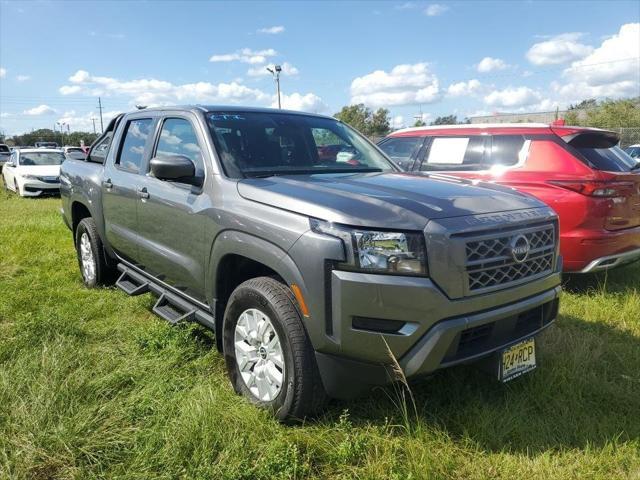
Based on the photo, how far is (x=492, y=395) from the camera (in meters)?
3.09

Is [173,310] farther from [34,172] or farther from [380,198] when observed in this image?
[34,172]

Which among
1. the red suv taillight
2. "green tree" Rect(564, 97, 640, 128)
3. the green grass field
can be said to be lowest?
the green grass field

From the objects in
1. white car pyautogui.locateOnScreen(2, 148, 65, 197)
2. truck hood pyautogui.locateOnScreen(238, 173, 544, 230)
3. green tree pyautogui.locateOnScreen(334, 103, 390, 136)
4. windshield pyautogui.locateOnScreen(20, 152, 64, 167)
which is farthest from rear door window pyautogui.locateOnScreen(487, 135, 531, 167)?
green tree pyautogui.locateOnScreen(334, 103, 390, 136)

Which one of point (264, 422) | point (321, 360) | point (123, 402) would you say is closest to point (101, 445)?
point (123, 402)

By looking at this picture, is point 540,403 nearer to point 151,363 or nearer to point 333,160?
point 333,160

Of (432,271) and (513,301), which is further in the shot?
(513,301)

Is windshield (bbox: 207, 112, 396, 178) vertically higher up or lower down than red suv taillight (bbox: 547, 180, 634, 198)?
higher up

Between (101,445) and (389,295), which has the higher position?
(389,295)

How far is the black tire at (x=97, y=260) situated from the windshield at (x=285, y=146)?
2314 mm

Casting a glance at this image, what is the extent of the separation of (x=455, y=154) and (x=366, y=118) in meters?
58.1

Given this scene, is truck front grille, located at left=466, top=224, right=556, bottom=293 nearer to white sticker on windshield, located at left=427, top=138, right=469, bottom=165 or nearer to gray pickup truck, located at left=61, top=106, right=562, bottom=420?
gray pickup truck, located at left=61, top=106, right=562, bottom=420

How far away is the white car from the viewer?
A: 47.6 ft

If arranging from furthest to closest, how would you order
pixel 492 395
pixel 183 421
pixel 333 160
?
pixel 333 160, pixel 492 395, pixel 183 421

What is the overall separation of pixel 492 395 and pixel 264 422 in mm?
1421
